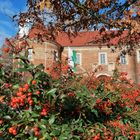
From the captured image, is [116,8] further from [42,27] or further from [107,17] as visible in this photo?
[42,27]

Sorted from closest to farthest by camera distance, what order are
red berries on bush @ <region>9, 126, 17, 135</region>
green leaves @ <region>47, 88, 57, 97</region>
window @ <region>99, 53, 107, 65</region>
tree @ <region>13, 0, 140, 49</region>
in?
red berries on bush @ <region>9, 126, 17, 135</region>, green leaves @ <region>47, 88, 57, 97</region>, tree @ <region>13, 0, 140, 49</region>, window @ <region>99, 53, 107, 65</region>

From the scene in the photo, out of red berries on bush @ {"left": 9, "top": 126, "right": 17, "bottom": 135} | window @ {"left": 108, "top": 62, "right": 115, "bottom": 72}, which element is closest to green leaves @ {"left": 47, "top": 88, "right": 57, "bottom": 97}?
red berries on bush @ {"left": 9, "top": 126, "right": 17, "bottom": 135}

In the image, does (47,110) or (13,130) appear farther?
(47,110)

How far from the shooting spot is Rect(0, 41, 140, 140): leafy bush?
296 cm

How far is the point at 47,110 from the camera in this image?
306 cm

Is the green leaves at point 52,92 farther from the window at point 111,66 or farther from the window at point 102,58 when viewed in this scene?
the window at point 102,58

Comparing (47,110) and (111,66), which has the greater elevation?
(111,66)

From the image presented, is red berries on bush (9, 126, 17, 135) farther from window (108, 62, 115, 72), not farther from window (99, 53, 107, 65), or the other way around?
window (99, 53, 107, 65)

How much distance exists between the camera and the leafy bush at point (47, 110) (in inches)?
117

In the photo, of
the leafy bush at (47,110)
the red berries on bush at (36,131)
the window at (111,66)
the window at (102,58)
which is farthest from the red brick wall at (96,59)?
the red berries on bush at (36,131)

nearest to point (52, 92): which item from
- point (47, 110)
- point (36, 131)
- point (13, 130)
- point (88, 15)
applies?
point (47, 110)

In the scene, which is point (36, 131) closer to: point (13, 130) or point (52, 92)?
point (13, 130)

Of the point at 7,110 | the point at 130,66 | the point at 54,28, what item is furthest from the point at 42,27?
the point at 130,66

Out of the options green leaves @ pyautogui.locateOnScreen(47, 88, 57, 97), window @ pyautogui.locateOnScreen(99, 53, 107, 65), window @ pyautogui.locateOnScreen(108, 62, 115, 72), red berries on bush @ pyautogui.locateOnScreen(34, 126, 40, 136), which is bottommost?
red berries on bush @ pyautogui.locateOnScreen(34, 126, 40, 136)
